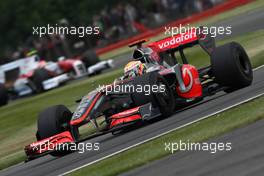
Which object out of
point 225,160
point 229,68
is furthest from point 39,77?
point 225,160

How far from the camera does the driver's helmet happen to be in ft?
47.2

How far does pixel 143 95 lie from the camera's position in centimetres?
1348

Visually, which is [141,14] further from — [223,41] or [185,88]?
[185,88]

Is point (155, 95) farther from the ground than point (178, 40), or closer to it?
closer to it

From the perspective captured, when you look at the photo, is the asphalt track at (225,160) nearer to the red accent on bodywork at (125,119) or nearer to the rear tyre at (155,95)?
the red accent on bodywork at (125,119)

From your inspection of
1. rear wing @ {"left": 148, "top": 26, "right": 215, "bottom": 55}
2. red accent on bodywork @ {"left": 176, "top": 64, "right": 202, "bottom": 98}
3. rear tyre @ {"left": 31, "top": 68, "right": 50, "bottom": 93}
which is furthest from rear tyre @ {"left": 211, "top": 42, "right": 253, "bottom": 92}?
rear tyre @ {"left": 31, "top": 68, "right": 50, "bottom": 93}

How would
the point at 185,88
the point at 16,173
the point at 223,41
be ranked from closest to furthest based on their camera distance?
the point at 16,173, the point at 185,88, the point at 223,41

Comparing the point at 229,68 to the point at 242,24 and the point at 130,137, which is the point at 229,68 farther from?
the point at 242,24

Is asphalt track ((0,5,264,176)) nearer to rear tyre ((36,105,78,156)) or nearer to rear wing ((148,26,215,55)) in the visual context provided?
rear tyre ((36,105,78,156))

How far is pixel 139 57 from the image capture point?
49.2ft

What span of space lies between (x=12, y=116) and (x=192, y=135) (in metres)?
14.0

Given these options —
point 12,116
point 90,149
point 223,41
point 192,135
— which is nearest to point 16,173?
point 90,149

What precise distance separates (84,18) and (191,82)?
77.3 feet

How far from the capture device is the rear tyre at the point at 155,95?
13477mm
